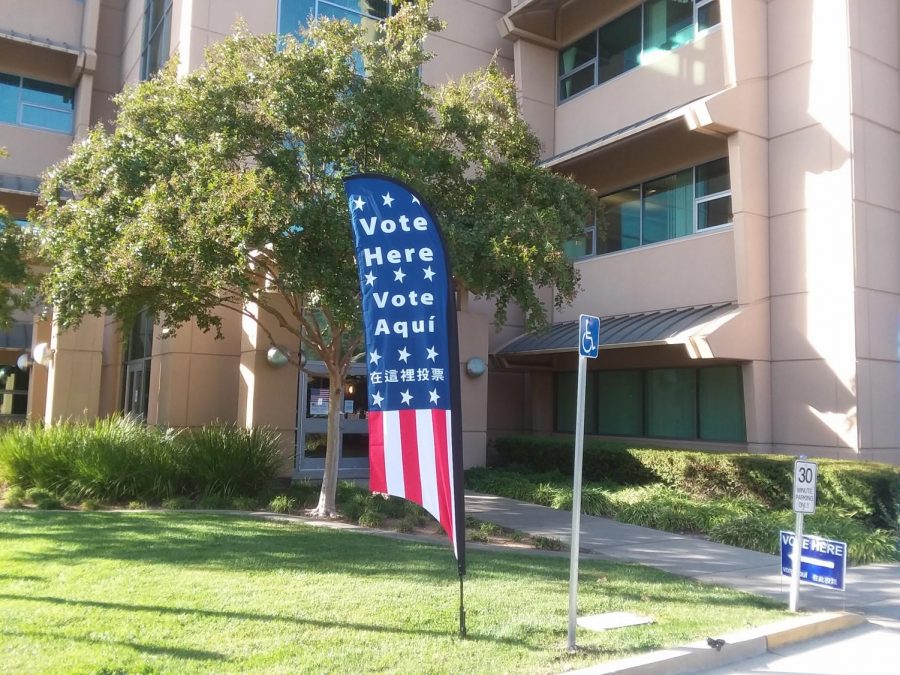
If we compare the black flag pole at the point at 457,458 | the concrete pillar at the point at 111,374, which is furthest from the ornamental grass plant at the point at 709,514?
the concrete pillar at the point at 111,374

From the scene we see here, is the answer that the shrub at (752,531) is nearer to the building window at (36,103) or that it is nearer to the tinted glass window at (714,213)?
the tinted glass window at (714,213)

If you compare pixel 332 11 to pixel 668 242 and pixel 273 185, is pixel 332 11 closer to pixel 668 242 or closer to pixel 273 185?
pixel 668 242

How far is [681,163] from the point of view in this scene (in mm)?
16875

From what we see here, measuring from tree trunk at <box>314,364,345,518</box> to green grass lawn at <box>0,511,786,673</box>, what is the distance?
6.82 ft

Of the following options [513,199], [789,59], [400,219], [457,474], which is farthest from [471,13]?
[457,474]

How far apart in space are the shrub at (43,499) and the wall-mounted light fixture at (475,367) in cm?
887

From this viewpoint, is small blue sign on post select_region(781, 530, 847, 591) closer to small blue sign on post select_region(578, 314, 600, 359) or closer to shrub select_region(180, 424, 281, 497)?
small blue sign on post select_region(578, 314, 600, 359)

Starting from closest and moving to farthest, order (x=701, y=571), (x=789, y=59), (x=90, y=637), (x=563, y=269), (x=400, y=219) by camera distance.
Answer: (x=90, y=637) → (x=400, y=219) → (x=701, y=571) → (x=563, y=269) → (x=789, y=59)

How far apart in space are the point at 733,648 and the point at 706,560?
376cm

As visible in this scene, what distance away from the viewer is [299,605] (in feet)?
21.7

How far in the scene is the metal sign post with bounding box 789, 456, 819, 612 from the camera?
7367mm

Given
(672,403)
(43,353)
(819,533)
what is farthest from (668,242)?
(43,353)

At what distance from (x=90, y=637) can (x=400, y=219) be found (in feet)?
13.1

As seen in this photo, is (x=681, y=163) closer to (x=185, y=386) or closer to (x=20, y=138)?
(x=185, y=386)
